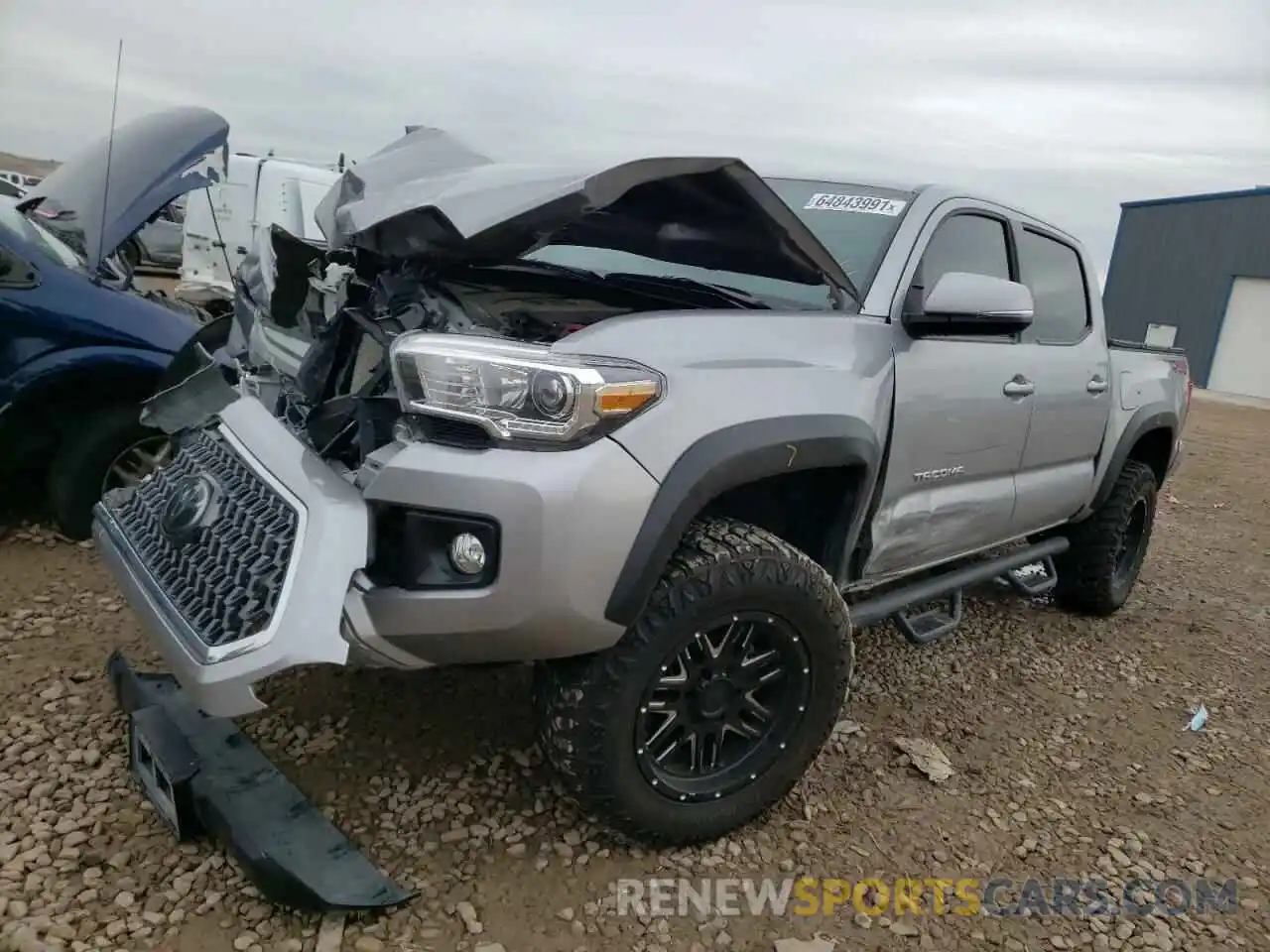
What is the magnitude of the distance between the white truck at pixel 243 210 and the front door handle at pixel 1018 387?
10.0 m

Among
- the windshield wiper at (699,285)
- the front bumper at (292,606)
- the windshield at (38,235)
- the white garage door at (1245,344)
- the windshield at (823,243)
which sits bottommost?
the white garage door at (1245,344)

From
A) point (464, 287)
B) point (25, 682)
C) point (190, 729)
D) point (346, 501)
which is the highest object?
point (464, 287)

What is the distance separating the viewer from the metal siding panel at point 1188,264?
2517 cm

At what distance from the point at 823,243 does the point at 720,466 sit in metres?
1.21

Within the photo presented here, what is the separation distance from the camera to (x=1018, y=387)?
140 inches

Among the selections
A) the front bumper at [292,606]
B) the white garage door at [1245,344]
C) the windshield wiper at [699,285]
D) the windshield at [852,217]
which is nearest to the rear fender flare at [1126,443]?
the windshield at [852,217]

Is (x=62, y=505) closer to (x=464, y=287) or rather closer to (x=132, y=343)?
(x=132, y=343)

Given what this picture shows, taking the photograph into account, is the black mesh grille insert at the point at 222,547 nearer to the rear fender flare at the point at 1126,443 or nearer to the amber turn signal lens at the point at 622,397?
the amber turn signal lens at the point at 622,397

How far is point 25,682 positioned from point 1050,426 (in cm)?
384

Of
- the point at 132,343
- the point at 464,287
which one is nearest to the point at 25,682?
the point at 132,343

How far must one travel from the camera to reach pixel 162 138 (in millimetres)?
4211

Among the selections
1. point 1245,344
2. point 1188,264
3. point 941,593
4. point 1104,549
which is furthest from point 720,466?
point 1188,264

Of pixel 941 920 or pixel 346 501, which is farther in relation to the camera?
pixel 941 920

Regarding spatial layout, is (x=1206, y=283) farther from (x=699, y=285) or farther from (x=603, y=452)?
(x=603, y=452)
